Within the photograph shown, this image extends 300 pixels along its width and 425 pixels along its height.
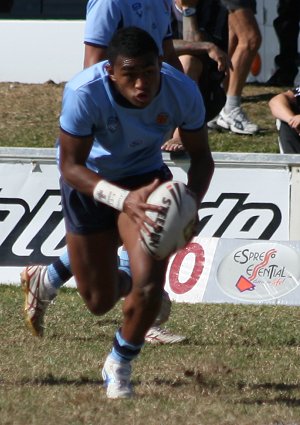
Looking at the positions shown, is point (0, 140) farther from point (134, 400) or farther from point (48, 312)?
point (134, 400)

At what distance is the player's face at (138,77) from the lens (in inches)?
220

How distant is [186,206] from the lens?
5.41 meters

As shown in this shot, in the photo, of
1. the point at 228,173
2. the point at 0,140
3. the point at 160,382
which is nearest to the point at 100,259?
the point at 160,382

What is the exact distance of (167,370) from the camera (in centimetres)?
645

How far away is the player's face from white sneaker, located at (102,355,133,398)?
1.20 metres

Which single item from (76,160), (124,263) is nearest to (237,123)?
(124,263)

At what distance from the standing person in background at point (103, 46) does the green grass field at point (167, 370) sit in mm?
167

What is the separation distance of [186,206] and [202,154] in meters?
0.66

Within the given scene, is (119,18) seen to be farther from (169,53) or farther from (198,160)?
(198,160)

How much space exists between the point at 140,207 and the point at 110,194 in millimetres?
208

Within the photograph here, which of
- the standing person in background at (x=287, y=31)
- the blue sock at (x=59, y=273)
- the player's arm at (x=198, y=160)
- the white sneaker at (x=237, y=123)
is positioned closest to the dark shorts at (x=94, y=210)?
the player's arm at (x=198, y=160)

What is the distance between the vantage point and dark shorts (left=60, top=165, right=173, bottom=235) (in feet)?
19.9

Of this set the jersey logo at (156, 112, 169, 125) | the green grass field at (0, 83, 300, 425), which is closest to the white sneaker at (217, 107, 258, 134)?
the green grass field at (0, 83, 300, 425)

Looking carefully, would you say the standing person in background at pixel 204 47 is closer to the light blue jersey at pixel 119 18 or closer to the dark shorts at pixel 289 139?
the dark shorts at pixel 289 139
